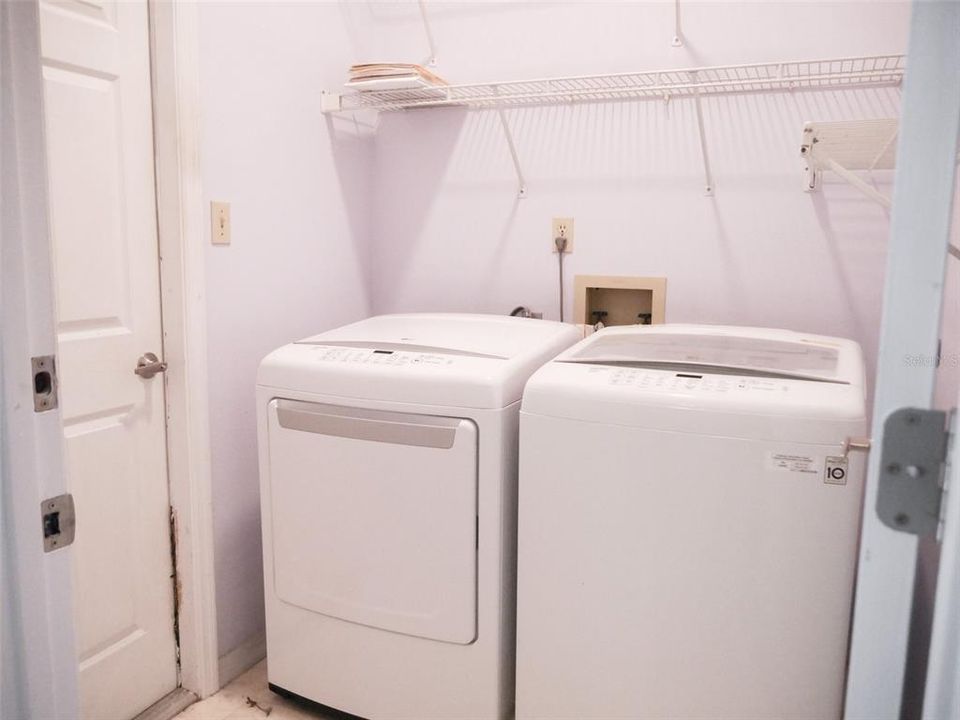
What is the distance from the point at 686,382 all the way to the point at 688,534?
0.29 m

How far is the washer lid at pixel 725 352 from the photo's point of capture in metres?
1.50

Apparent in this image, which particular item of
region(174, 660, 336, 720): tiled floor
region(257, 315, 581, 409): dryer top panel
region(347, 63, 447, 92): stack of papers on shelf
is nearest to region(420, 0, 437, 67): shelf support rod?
region(347, 63, 447, 92): stack of papers on shelf

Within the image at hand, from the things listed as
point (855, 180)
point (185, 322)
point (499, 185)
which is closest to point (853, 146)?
point (855, 180)

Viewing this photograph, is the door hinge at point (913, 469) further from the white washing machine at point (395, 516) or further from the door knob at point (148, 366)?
the door knob at point (148, 366)

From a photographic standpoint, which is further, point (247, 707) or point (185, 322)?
point (247, 707)

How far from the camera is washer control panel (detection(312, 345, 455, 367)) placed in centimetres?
166

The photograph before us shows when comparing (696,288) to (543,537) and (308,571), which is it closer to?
(543,537)

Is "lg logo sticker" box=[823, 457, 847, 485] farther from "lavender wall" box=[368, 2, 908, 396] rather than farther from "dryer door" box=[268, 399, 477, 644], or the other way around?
"lavender wall" box=[368, 2, 908, 396]

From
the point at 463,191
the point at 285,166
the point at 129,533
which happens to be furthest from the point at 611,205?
→ the point at 129,533

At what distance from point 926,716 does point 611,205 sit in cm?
178

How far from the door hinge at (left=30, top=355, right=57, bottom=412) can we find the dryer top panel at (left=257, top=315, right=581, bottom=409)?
2.68ft

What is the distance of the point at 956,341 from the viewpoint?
4.98 ft

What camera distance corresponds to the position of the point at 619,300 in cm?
230

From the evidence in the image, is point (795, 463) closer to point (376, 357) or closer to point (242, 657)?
point (376, 357)
